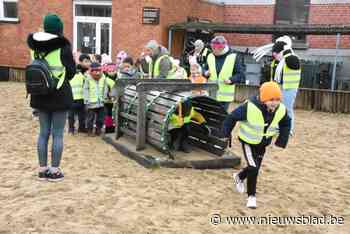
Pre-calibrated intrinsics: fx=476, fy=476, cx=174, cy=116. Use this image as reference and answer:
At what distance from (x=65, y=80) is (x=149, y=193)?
5.27 feet

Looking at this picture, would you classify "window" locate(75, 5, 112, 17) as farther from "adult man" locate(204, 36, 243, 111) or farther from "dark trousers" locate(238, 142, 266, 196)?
"dark trousers" locate(238, 142, 266, 196)

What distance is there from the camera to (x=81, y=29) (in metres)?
18.8

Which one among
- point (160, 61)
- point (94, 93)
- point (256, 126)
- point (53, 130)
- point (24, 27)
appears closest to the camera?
point (256, 126)

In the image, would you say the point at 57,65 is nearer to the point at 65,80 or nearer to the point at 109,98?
the point at 65,80

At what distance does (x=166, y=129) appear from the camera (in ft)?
21.6

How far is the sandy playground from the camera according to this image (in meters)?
4.52

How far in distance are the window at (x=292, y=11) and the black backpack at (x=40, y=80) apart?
632 inches

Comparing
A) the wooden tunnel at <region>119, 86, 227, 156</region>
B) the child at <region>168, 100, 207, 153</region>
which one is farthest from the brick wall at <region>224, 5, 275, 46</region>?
the child at <region>168, 100, 207, 153</region>

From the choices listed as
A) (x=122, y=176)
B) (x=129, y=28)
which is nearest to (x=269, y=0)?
(x=129, y=28)

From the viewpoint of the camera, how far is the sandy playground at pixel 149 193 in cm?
452

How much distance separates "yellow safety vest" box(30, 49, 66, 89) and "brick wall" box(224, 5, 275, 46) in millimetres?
15423

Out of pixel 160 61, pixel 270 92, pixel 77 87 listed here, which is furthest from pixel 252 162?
pixel 77 87

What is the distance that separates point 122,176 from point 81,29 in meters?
13.7

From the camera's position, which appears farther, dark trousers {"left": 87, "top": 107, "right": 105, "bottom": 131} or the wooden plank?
dark trousers {"left": 87, "top": 107, "right": 105, "bottom": 131}
